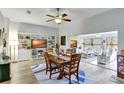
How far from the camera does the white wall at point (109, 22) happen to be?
1.74m

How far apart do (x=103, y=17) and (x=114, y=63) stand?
71 centimetres

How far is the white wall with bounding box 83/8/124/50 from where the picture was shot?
1.74m

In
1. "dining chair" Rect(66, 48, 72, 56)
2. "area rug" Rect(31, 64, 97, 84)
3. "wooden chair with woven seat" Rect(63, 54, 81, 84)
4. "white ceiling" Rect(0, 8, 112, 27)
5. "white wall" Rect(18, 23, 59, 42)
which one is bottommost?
"area rug" Rect(31, 64, 97, 84)

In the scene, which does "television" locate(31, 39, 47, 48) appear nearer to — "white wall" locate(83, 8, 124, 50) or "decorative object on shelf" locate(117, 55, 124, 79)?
"white wall" locate(83, 8, 124, 50)

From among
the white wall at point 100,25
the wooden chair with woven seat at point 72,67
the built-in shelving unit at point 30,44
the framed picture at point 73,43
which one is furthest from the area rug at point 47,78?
the white wall at point 100,25

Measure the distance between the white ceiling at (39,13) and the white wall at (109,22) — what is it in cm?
8

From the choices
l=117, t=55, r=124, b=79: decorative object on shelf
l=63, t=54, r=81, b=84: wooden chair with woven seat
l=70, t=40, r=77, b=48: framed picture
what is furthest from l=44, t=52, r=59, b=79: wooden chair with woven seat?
l=117, t=55, r=124, b=79: decorative object on shelf

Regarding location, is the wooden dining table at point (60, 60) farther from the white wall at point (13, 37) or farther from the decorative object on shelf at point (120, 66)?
the decorative object on shelf at point (120, 66)

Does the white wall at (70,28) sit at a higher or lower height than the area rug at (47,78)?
higher

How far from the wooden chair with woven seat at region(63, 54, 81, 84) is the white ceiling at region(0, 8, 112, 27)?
63cm

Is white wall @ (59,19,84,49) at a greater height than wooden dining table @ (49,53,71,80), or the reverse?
white wall @ (59,19,84,49)

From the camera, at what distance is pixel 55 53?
2143 millimetres

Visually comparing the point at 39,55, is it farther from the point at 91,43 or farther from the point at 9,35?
the point at 91,43
